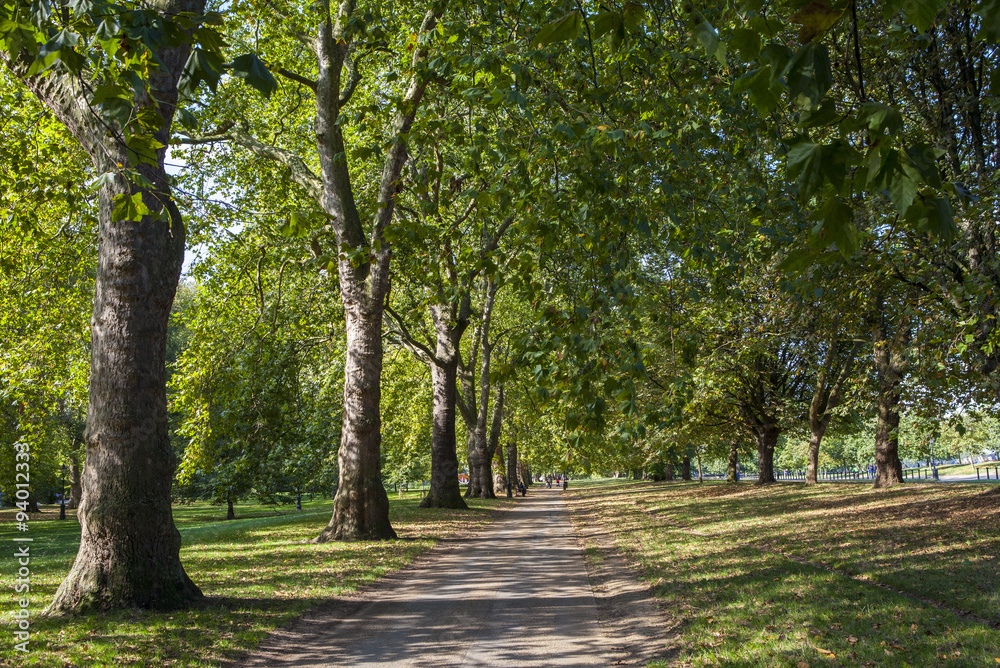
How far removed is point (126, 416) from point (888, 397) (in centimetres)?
1638

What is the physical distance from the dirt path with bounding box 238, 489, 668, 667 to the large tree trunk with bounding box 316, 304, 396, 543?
2.66 meters

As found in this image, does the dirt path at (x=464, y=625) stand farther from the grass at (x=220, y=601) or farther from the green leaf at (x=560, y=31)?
the green leaf at (x=560, y=31)

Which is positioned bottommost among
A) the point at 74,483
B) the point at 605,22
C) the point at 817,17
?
the point at 74,483

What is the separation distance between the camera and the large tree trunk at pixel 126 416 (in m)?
6.56

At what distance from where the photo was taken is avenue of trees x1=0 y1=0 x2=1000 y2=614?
9.74 ft

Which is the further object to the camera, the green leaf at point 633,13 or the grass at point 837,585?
the grass at point 837,585

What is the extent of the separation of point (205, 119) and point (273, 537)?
9.29 metres

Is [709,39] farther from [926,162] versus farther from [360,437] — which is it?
[360,437]

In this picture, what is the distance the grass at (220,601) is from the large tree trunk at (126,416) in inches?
14.7

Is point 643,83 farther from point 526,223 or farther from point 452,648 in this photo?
point 452,648

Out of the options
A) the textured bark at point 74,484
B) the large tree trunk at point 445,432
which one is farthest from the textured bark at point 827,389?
the textured bark at point 74,484

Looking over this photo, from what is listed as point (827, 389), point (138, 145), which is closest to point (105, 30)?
point (138, 145)

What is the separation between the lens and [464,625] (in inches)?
259

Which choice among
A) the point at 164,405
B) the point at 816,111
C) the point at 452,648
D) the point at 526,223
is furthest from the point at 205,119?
the point at 816,111
